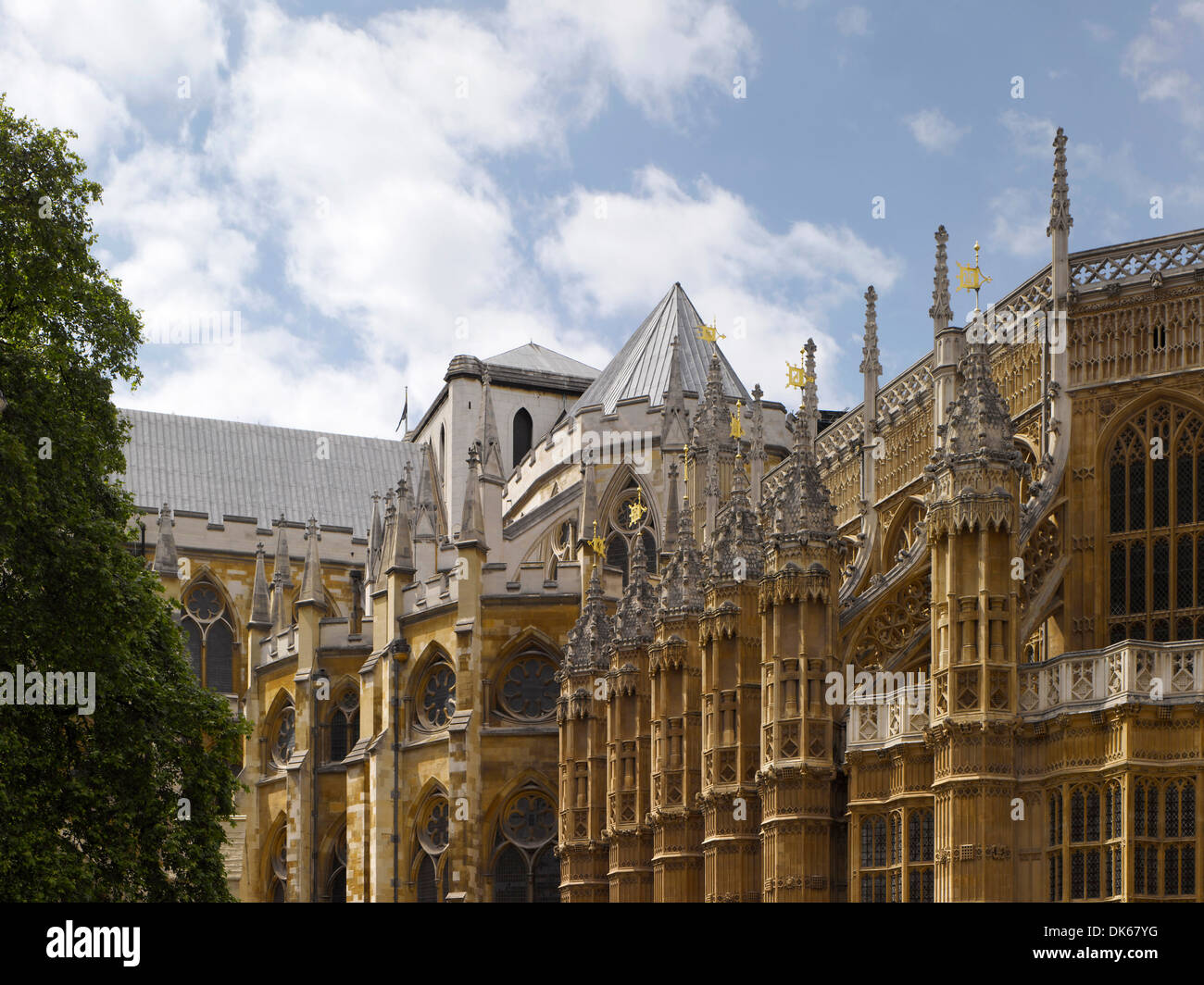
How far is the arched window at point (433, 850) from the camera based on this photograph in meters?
51.7

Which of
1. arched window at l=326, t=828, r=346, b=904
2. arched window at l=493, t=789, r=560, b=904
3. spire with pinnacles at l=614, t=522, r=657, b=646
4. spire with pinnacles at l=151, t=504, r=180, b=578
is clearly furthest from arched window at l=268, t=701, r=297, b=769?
spire with pinnacles at l=614, t=522, r=657, b=646

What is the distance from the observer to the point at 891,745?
30.4 m

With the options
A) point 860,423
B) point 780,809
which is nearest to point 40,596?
point 780,809

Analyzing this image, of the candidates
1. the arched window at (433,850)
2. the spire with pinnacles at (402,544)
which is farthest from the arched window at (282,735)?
the arched window at (433,850)

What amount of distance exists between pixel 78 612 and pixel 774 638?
11.1m

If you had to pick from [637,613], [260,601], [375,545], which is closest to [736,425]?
[637,613]

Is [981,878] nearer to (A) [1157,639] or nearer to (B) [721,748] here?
(A) [1157,639]

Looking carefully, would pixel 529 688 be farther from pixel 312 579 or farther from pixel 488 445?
pixel 312 579

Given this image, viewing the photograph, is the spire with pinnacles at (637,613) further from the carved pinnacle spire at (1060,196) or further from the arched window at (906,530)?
the carved pinnacle spire at (1060,196)

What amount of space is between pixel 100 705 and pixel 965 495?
1217 cm

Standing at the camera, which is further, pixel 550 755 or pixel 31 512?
pixel 550 755
